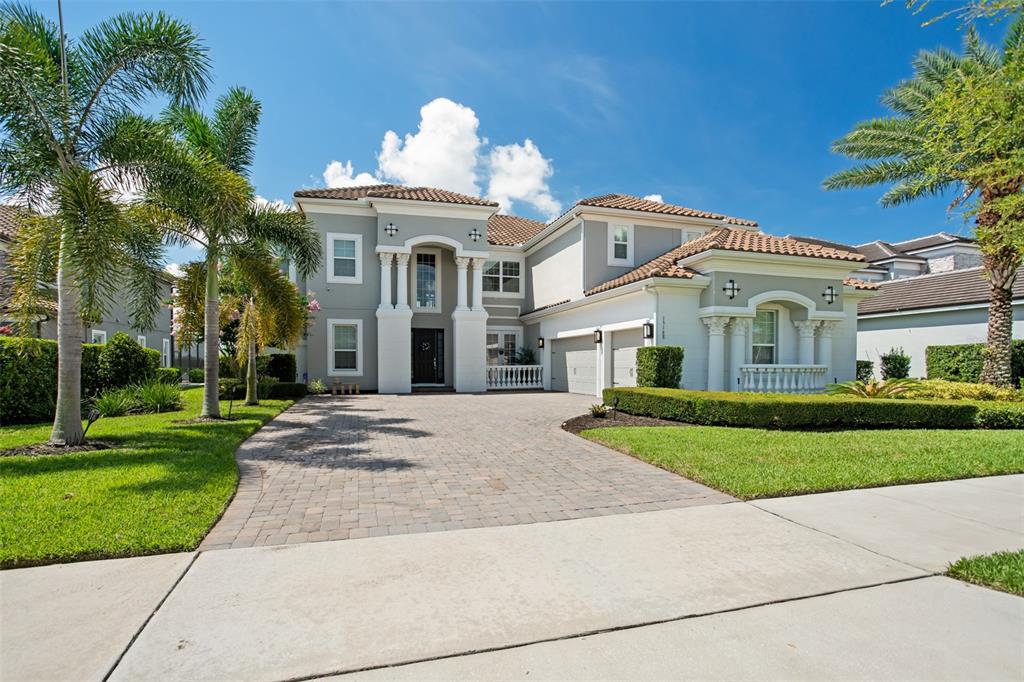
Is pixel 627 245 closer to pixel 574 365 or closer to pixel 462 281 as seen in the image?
pixel 574 365

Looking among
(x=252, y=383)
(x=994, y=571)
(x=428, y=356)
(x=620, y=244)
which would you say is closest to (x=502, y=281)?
(x=428, y=356)

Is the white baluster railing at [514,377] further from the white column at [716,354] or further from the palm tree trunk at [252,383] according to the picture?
the palm tree trunk at [252,383]

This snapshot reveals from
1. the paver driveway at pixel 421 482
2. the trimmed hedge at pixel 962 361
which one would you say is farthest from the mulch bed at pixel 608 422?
the trimmed hedge at pixel 962 361

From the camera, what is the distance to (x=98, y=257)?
6469mm

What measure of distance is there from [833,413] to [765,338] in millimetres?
6036

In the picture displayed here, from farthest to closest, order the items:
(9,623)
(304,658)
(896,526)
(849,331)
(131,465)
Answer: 1. (849,331)
2. (131,465)
3. (896,526)
4. (9,623)
5. (304,658)

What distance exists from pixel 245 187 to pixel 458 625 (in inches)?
366

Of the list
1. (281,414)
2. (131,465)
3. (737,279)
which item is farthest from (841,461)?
(281,414)

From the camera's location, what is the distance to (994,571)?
11.9 ft

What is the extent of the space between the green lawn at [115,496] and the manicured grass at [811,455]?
19.2 feet

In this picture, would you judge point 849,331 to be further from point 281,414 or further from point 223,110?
point 223,110

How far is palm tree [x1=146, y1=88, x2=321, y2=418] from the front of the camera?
33.4 ft

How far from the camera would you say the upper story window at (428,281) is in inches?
837

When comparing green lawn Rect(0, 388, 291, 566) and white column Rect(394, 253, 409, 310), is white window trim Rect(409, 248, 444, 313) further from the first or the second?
green lawn Rect(0, 388, 291, 566)
